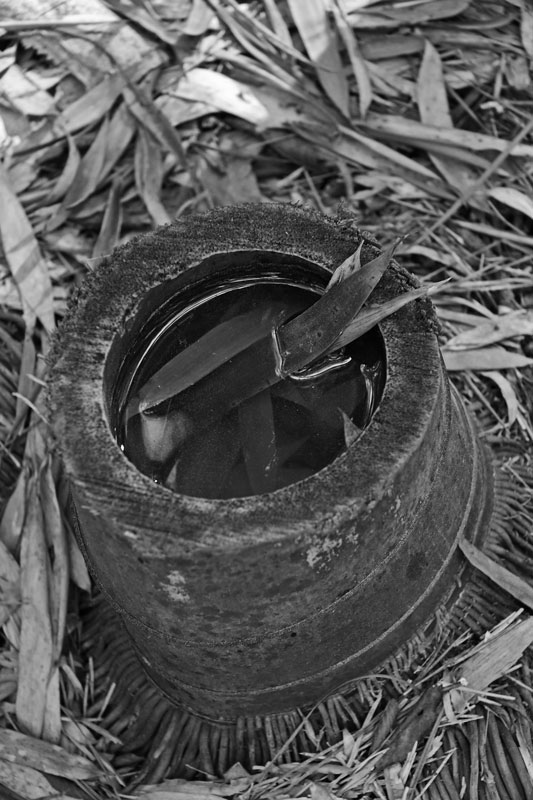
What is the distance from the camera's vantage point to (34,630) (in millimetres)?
1790

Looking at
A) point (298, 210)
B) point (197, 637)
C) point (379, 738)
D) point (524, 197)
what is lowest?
point (379, 738)

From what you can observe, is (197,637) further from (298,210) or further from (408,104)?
(408,104)

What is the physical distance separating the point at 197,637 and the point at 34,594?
1.80ft

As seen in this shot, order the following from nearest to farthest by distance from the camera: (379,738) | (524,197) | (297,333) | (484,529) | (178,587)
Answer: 1. (178,587)
2. (297,333)
3. (379,738)
4. (484,529)
5. (524,197)

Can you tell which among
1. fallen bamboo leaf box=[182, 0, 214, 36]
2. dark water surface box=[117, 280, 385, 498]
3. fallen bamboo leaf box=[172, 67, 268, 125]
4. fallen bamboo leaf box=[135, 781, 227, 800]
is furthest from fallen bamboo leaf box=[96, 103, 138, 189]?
fallen bamboo leaf box=[135, 781, 227, 800]

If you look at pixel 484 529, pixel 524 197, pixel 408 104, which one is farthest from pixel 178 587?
pixel 408 104

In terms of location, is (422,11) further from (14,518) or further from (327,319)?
(14,518)

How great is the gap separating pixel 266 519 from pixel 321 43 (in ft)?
4.86

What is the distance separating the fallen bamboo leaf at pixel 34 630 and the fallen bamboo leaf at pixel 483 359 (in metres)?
0.88

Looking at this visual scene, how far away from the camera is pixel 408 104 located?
2.35 m

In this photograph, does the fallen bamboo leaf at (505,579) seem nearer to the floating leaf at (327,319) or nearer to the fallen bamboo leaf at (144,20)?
the floating leaf at (327,319)

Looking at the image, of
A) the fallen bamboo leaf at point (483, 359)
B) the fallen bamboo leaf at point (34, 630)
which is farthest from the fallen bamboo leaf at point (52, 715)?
the fallen bamboo leaf at point (483, 359)

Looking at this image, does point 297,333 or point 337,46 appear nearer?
point 297,333

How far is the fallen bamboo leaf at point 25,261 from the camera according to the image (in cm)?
214
